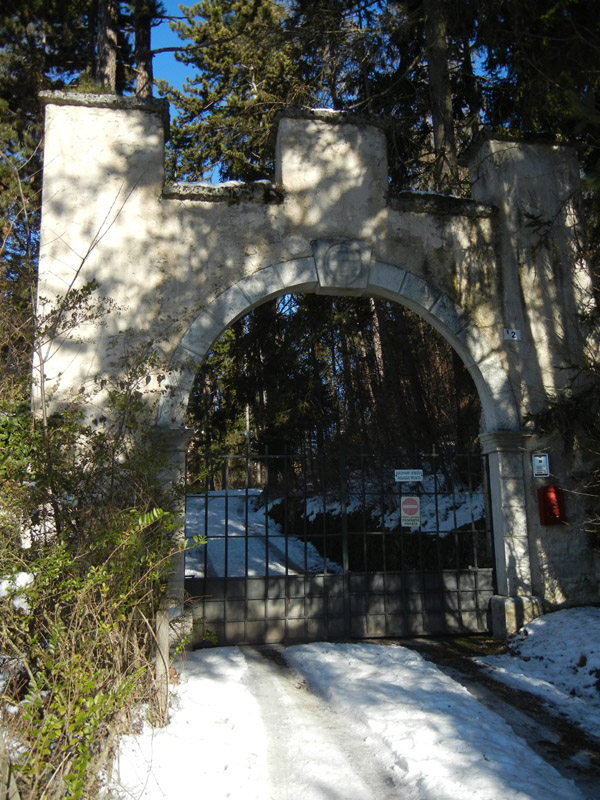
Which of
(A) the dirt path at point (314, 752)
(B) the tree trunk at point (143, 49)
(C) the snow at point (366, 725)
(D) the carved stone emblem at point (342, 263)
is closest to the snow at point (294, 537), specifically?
(C) the snow at point (366, 725)

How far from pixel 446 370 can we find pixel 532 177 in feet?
22.4

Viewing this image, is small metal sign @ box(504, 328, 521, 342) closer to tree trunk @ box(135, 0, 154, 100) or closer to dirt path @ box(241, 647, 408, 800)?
dirt path @ box(241, 647, 408, 800)

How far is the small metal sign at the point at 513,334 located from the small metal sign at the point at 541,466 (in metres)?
1.33

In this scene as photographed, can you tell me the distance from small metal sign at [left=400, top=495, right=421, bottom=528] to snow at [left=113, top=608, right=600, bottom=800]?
4.33 feet

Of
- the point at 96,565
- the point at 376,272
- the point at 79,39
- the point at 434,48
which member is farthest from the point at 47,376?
the point at 79,39

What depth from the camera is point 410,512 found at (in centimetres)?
743

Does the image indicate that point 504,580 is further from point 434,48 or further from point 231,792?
point 434,48

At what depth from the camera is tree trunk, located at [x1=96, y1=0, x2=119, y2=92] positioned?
10883mm

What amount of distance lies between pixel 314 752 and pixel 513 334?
5140mm

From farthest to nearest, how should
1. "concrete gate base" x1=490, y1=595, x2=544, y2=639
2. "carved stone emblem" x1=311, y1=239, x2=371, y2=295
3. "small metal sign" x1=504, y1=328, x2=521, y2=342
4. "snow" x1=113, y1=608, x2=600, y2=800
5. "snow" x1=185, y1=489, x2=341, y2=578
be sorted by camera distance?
"snow" x1=185, y1=489, x2=341, y2=578 < "small metal sign" x1=504, y1=328, x2=521, y2=342 < "carved stone emblem" x1=311, y1=239, x2=371, y2=295 < "concrete gate base" x1=490, y1=595, x2=544, y2=639 < "snow" x1=113, y1=608, x2=600, y2=800

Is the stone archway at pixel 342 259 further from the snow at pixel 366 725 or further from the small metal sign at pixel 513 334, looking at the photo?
the snow at pixel 366 725

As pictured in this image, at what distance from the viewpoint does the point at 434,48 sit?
9.65 metres

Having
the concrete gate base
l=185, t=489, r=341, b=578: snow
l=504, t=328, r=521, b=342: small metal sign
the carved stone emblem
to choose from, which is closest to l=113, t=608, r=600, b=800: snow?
the concrete gate base

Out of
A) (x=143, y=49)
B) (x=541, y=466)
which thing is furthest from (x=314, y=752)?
(x=143, y=49)
